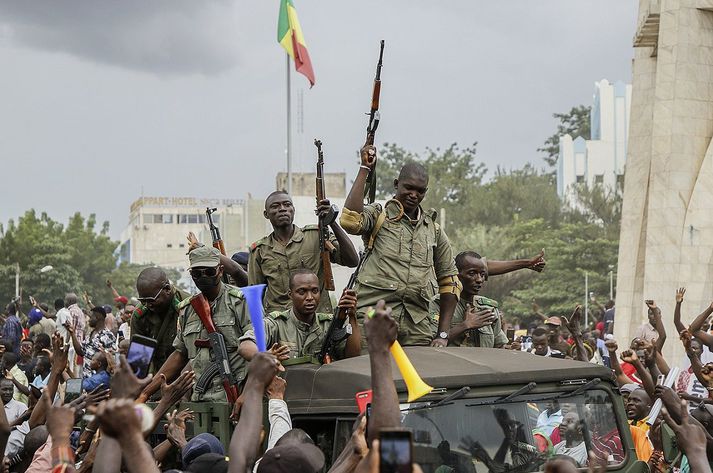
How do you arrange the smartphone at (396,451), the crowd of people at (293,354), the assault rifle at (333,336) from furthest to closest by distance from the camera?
the assault rifle at (333,336) → the crowd of people at (293,354) → the smartphone at (396,451)

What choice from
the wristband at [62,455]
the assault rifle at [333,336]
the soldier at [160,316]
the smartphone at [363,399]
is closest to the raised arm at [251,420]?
the wristband at [62,455]

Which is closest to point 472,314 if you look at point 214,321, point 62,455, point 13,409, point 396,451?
point 214,321

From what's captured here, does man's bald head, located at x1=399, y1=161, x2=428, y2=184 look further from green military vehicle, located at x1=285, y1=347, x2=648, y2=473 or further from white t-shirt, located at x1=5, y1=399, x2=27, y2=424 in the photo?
white t-shirt, located at x1=5, y1=399, x2=27, y2=424

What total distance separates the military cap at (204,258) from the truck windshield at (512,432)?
75.2 inches

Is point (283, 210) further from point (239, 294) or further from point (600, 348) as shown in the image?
point (600, 348)

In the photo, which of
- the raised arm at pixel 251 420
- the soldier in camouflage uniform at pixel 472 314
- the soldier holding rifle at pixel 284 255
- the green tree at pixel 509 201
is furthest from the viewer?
the green tree at pixel 509 201

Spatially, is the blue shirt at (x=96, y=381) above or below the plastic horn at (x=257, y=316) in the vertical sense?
below

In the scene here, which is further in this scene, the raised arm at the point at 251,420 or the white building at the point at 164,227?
the white building at the point at 164,227

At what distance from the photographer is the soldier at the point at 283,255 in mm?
8227

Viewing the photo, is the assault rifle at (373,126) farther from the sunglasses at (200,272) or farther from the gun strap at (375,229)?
the sunglasses at (200,272)

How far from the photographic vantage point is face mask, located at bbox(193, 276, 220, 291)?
700cm

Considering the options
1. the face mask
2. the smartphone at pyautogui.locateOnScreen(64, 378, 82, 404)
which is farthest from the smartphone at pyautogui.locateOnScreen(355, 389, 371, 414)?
the smartphone at pyautogui.locateOnScreen(64, 378, 82, 404)

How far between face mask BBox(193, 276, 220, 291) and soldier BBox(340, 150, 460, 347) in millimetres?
1026

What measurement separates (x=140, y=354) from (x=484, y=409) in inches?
68.8
